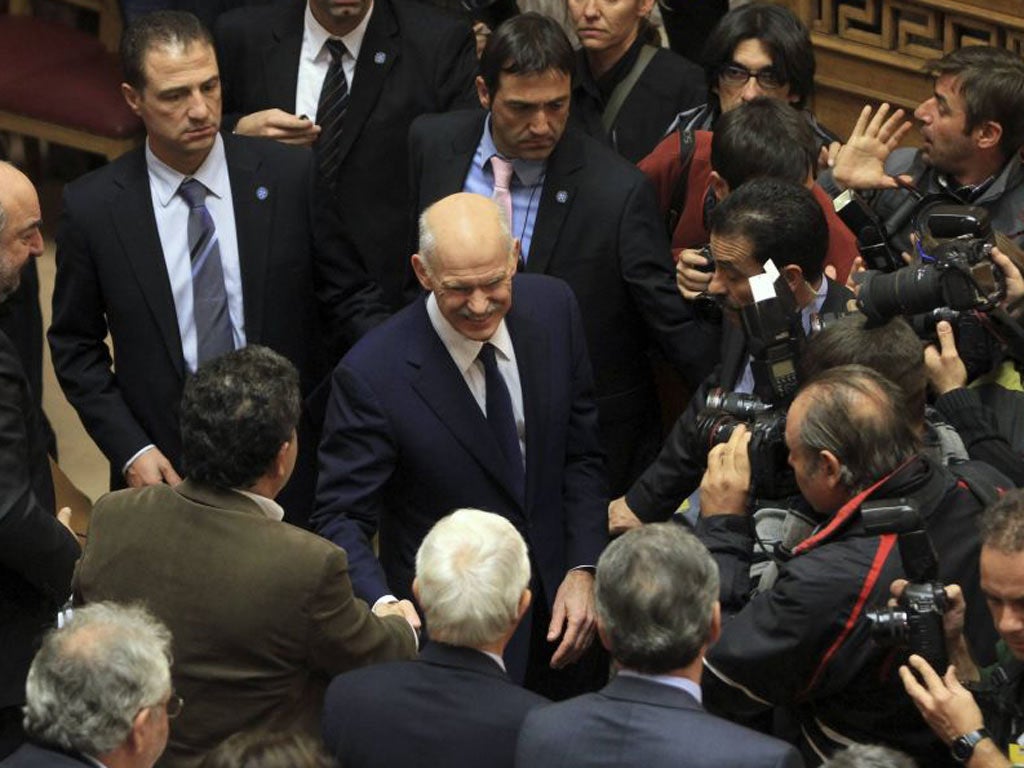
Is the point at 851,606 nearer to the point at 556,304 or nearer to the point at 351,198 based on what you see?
the point at 556,304

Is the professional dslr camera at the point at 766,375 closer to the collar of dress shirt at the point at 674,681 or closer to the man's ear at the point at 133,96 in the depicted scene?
the collar of dress shirt at the point at 674,681

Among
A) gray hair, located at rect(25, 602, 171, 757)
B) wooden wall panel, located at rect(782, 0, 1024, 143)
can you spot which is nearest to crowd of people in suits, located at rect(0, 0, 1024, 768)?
gray hair, located at rect(25, 602, 171, 757)

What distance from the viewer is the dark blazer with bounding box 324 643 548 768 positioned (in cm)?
316

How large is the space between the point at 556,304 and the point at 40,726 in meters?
1.66

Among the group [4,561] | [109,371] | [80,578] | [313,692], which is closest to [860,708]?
[313,692]

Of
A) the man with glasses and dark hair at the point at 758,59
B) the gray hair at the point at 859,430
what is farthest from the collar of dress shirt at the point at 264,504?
the man with glasses and dark hair at the point at 758,59

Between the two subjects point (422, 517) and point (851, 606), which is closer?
point (851, 606)

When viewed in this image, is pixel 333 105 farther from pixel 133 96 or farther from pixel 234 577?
pixel 234 577

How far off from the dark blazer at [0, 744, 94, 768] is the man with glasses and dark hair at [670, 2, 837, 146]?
2567 mm

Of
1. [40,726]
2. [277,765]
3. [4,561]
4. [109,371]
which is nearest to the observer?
[277,765]

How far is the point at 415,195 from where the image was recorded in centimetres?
487

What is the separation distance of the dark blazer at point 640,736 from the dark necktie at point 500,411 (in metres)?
1.12

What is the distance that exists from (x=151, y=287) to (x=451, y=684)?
173 cm

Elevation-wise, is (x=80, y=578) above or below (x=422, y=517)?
above
